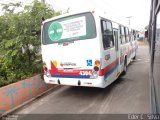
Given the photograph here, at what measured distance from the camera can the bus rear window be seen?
5.52m

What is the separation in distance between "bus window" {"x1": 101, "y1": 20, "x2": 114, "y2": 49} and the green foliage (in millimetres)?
2871

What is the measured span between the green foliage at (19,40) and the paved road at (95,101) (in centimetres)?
161

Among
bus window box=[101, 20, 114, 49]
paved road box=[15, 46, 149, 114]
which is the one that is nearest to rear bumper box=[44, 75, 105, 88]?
paved road box=[15, 46, 149, 114]

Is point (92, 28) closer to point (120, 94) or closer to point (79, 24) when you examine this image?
point (79, 24)

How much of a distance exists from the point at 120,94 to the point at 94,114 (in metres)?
1.82

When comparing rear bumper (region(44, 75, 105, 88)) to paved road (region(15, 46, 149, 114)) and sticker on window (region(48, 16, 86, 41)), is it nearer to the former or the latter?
paved road (region(15, 46, 149, 114))

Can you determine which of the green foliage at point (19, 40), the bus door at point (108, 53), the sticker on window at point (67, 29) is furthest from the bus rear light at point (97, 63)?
the green foliage at point (19, 40)

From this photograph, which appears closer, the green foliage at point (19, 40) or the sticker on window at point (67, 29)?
the sticker on window at point (67, 29)

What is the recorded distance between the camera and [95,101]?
5.78 meters

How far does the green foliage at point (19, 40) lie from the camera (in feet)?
23.1

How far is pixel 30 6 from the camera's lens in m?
7.51

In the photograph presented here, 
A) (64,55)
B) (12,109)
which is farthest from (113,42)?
(12,109)

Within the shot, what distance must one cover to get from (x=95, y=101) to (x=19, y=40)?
11.7 ft

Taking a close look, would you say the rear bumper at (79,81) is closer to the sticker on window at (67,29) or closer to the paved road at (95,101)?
the paved road at (95,101)
